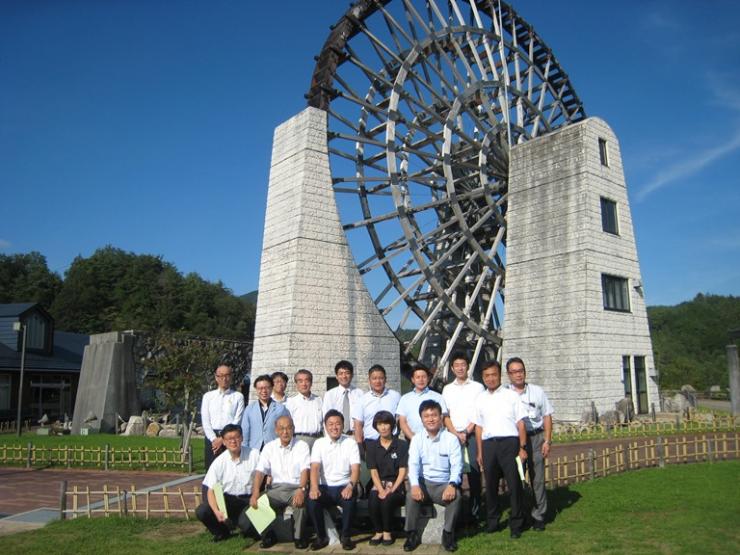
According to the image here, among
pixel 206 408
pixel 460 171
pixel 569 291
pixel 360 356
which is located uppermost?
pixel 460 171

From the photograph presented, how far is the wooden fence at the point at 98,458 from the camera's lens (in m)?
13.2

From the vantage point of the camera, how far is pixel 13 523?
7.67m

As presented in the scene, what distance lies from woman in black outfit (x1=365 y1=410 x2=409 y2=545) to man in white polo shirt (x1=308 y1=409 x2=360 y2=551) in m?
0.20

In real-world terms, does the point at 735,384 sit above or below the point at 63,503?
above

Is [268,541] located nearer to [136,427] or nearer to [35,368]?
[136,427]

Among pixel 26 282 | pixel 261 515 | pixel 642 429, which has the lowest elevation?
pixel 261 515

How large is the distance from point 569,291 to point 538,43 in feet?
44.9

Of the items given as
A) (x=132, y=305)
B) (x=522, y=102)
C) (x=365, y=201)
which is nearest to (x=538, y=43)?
(x=522, y=102)

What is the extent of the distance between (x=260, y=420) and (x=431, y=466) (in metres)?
2.13

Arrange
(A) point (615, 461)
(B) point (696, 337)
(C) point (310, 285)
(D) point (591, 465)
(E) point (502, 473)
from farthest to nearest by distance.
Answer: (B) point (696, 337) < (C) point (310, 285) < (A) point (615, 461) < (D) point (591, 465) < (E) point (502, 473)

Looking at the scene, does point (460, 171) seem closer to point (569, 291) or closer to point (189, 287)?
point (569, 291)

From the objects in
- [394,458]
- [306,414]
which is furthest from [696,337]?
[394,458]

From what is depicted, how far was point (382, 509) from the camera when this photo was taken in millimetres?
6117

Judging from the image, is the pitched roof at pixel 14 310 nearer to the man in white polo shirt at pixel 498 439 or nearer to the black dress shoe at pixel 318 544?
the black dress shoe at pixel 318 544
